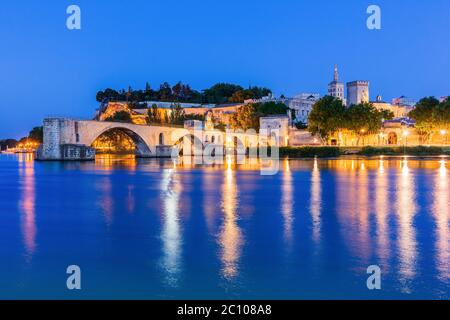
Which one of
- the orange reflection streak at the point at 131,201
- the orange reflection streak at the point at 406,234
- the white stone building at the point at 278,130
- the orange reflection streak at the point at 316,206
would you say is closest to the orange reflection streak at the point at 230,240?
the orange reflection streak at the point at 316,206

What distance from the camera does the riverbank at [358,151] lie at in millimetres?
60469

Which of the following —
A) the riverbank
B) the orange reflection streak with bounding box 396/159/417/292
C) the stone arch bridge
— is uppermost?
the stone arch bridge

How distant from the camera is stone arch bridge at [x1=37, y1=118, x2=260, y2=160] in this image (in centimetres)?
6066

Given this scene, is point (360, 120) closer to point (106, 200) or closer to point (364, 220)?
point (106, 200)

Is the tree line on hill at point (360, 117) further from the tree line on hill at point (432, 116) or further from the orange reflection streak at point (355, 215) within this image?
the orange reflection streak at point (355, 215)

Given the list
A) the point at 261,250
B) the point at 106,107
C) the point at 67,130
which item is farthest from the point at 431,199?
the point at 106,107

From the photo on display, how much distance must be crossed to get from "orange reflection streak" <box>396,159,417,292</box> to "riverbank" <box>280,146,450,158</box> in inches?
1499

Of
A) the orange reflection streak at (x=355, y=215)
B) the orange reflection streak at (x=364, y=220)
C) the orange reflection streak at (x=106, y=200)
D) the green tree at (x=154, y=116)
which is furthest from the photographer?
the green tree at (x=154, y=116)

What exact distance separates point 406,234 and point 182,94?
5374 inches

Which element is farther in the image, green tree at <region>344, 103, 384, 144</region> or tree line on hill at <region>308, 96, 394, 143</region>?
tree line on hill at <region>308, 96, 394, 143</region>

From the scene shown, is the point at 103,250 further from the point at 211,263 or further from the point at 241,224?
the point at 241,224

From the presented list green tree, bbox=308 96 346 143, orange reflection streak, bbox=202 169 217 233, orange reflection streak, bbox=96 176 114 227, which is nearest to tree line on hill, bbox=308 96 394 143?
green tree, bbox=308 96 346 143

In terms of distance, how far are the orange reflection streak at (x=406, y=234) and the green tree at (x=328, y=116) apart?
1749 inches

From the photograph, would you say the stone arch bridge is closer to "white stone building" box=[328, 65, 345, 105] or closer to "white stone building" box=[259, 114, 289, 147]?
"white stone building" box=[259, 114, 289, 147]
